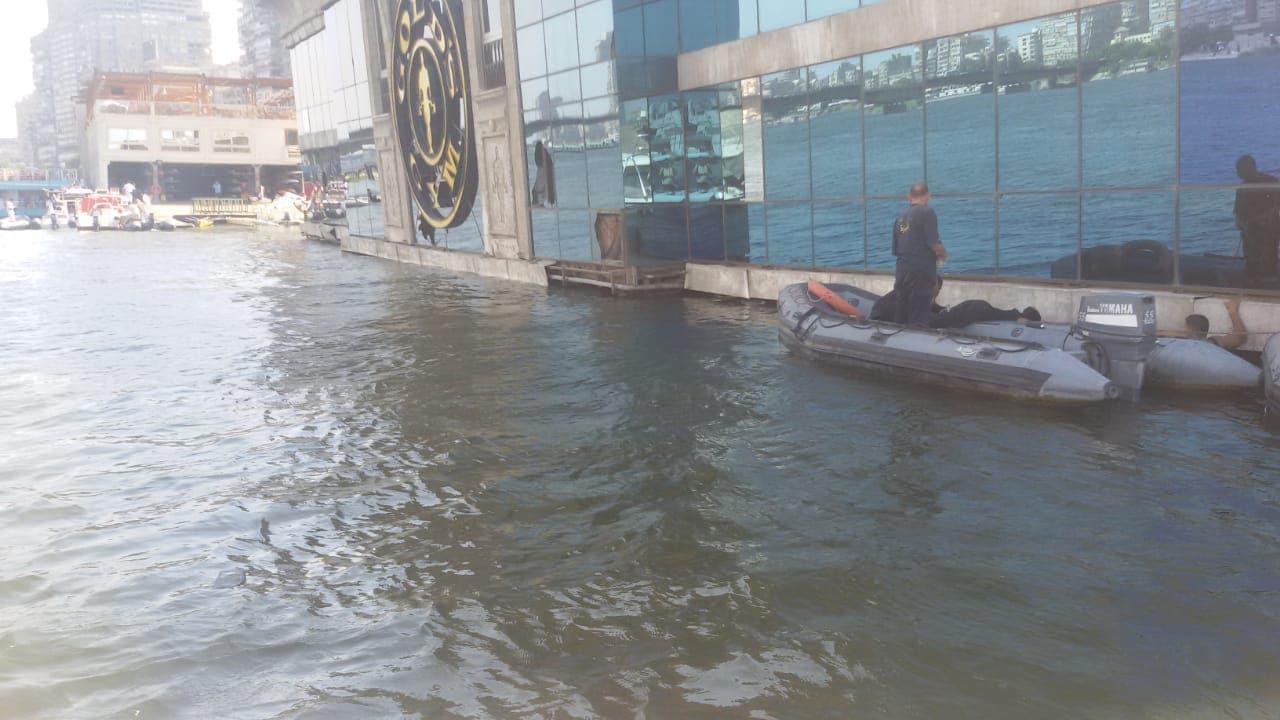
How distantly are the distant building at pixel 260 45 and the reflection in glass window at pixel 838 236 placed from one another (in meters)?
105

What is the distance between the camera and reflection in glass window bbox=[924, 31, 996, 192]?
54.3 feet

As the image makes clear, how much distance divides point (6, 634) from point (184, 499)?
9.51ft

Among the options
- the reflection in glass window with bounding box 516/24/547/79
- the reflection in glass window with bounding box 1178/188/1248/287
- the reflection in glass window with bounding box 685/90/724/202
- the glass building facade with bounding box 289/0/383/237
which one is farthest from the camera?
the glass building facade with bounding box 289/0/383/237

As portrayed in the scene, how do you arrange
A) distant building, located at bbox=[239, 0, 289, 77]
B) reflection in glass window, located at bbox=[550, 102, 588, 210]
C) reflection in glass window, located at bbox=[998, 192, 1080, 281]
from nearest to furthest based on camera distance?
1. reflection in glass window, located at bbox=[550, 102, 588, 210]
2. reflection in glass window, located at bbox=[998, 192, 1080, 281]
3. distant building, located at bbox=[239, 0, 289, 77]

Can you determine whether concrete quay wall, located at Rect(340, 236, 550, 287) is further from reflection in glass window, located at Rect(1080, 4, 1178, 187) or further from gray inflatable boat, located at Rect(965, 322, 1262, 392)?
reflection in glass window, located at Rect(1080, 4, 1178, 187)

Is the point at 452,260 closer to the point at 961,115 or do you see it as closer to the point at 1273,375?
the point at 1273,375

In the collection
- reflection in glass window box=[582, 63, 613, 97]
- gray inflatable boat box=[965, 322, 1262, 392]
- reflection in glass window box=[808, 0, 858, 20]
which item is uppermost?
reflection in glass window box=[808, 0, 858, 20]

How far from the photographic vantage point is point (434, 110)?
109 ft

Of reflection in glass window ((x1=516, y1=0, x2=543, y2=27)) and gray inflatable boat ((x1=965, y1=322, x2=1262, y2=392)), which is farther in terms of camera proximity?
reflection in glass window ((x1=516, y1=0, x2=543, y2=27))

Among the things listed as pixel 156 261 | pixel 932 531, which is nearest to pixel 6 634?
pixel 932 531

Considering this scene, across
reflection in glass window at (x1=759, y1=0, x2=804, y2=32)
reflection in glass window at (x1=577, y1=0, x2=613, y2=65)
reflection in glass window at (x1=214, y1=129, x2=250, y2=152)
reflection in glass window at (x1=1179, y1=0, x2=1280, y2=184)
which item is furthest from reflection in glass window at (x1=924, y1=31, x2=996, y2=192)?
reflection in glass window at (x1=214, y1=129, x2=250, y2=152)

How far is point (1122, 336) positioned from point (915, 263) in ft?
9.51

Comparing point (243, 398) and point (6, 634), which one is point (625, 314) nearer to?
point (243, 398)

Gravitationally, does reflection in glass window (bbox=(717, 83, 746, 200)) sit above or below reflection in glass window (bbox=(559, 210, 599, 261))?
above
